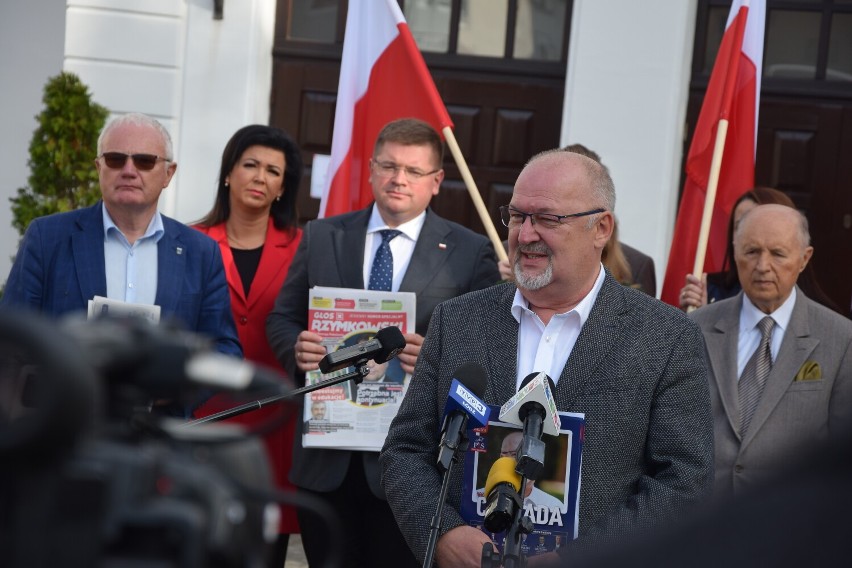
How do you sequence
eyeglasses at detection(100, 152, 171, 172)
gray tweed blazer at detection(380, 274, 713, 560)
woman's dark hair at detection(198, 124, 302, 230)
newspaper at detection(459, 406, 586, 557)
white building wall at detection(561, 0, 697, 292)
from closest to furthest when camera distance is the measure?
newspaper at detection(459, 406, 586, 557)
gray tweed blazer at detection(380, 274, 713, 560)
eyeglasses at detection(100, 152, 171, 172)
woman's dark hair at detection(198, 124, 302, 230)
white building wall at detection(561, 0, 697, 292)

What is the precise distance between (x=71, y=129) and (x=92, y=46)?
3.24 ft

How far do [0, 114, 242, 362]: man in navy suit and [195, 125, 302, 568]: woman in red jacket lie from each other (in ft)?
1.87

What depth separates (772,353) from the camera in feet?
16.2

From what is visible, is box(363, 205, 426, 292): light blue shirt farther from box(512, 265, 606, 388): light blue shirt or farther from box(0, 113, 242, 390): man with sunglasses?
box(512, 265, 606, 388): light blue shirt

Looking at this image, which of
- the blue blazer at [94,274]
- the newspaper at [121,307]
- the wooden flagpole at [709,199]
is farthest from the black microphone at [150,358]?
the wooden flagpole at [709,199]

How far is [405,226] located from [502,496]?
244 centimetres

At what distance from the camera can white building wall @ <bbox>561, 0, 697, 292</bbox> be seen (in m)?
8.25

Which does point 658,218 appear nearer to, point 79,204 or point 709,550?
point 79,204

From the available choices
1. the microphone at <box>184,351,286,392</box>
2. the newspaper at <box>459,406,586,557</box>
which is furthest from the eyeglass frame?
the microphone at <box>184,351,286,392</box>

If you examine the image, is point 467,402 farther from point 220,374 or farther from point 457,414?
point 220,374

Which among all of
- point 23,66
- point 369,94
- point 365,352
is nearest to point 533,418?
point 365,352

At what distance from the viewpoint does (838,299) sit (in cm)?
855

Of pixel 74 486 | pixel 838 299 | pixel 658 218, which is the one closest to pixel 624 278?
pixel 658 218

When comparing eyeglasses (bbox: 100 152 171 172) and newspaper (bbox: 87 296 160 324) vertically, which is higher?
eyeglasses (bbox: 100 152 171 172)
